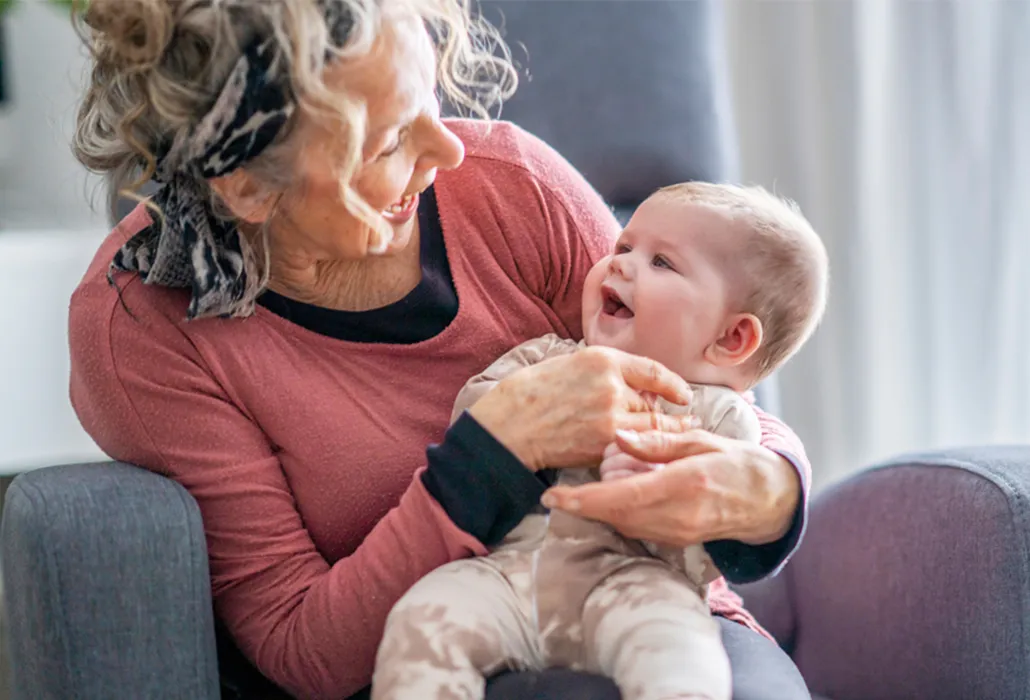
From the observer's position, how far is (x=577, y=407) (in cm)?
113

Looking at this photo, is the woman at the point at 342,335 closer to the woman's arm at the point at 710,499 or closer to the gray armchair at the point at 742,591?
the woman's arm at the point at 710,499

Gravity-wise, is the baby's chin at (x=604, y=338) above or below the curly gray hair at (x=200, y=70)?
below

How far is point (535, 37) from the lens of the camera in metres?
1.66

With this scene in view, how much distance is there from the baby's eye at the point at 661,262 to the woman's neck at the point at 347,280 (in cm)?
28

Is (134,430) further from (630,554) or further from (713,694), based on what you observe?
(713,694)

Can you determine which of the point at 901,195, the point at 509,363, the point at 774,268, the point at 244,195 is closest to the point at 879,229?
the point at 901,195

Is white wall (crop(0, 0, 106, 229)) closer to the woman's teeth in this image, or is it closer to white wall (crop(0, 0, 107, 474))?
white wall (crop(0, 0, 107, 474))

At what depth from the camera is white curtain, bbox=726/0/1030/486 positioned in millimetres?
1943

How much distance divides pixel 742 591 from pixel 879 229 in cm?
85

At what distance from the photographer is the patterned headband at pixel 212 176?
1.06m

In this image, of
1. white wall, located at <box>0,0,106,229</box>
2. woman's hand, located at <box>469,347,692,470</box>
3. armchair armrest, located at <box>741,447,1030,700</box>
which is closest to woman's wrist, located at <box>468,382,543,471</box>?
woman's hand, located at <box>469,347,692,470</box>

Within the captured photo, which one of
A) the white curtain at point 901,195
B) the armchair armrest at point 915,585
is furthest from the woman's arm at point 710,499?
the white curtain at point 901,195

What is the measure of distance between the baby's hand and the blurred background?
1129 mm

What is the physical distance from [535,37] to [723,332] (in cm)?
65
